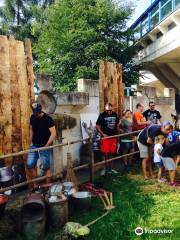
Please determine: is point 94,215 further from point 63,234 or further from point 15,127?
point 15,127

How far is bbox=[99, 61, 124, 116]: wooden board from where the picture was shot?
9852 millimetres

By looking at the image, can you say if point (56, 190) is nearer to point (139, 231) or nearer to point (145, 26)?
point (139, 231)

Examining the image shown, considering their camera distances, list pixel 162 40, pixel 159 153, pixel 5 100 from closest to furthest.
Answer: pixel 5 100, pixel 159 153, pixel 162 40

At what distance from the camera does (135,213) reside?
569 centimetres

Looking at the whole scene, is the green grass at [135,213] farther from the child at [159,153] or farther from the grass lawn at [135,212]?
the child at [159,153]

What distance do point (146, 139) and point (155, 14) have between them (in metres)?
12.8

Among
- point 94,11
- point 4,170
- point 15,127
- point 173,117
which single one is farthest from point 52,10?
point 4,170

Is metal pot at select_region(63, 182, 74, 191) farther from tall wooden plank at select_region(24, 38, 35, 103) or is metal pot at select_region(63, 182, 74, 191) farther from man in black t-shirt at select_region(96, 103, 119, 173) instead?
man in black t-shirt at select_region(96, 103, 119, 173)

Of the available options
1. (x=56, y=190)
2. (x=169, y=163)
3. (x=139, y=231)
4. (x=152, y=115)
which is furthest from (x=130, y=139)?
(x=139, y=231)

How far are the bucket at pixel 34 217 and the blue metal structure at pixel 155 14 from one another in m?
13.1

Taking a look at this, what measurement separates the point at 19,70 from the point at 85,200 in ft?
9.36

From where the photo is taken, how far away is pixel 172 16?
1655 centimetres

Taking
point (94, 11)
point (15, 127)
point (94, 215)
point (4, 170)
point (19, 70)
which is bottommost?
point (94, 215)

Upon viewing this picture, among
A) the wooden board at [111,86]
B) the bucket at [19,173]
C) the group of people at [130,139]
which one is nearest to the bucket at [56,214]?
the group of people at [130,139]
